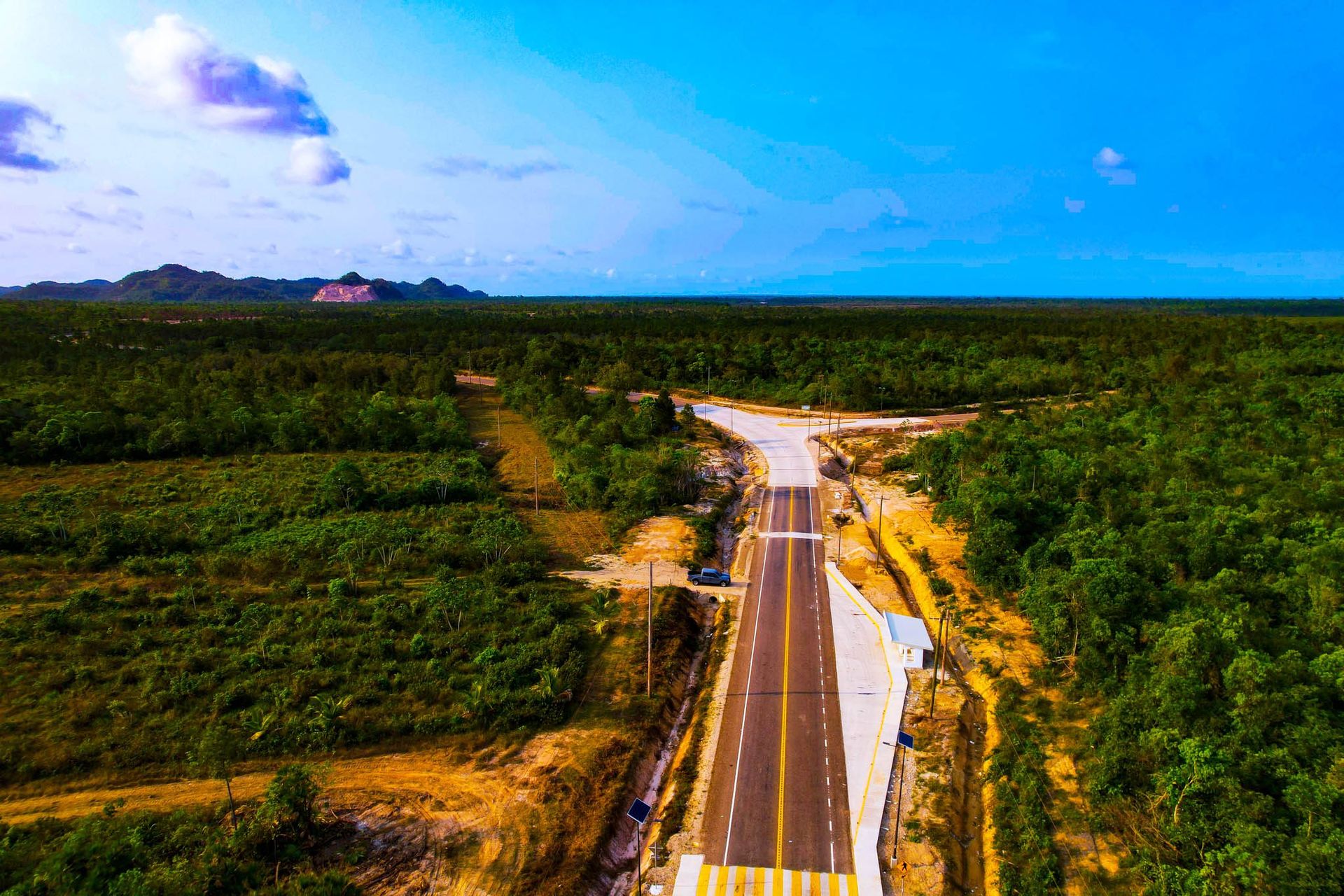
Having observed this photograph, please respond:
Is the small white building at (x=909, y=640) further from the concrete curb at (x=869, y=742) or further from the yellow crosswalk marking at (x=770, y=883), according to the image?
the yellow crosswalk marking at (x=770, y=883)

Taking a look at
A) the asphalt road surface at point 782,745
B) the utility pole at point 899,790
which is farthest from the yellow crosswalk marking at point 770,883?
the utility pole at point 899,790

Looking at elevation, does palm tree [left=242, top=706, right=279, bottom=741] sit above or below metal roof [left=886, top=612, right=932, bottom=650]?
below

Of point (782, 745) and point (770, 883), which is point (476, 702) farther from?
point (770, 883)

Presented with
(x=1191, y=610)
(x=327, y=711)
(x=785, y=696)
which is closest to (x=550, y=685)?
(x=327, y=711)

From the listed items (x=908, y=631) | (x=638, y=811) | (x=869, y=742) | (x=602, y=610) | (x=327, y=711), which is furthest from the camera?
(x=602, y=610)

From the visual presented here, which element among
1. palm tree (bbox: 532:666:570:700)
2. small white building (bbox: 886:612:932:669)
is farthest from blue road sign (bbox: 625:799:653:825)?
small white building (bbox: 886:612:932:669)

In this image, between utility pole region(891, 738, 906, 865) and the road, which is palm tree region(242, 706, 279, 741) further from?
utility pole region(891, 738, 906, 865)

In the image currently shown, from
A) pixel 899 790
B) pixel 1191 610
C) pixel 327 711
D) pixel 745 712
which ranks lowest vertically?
pixel 899 790
